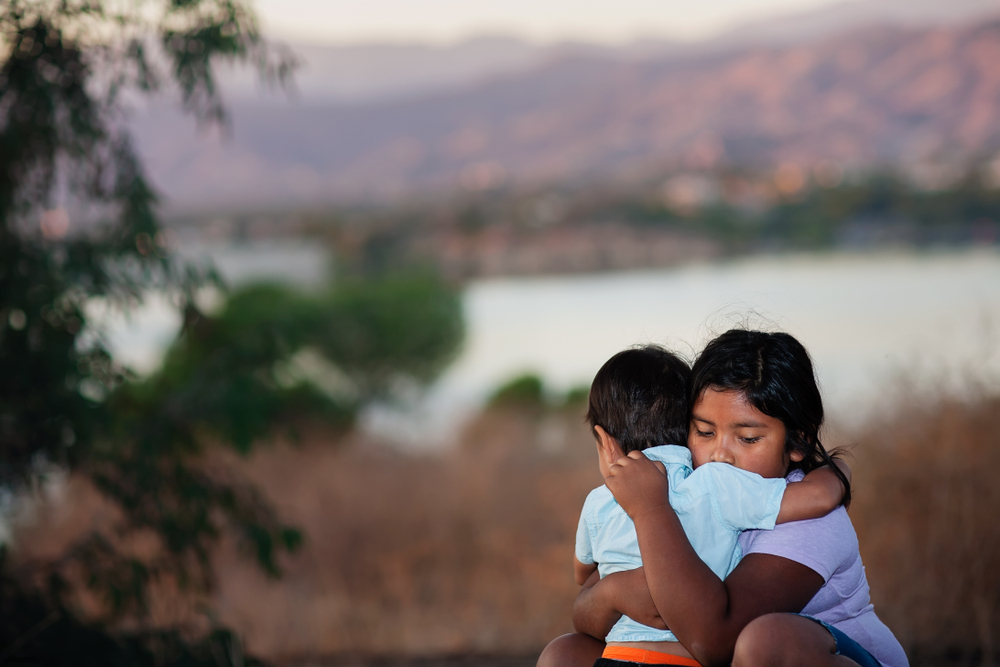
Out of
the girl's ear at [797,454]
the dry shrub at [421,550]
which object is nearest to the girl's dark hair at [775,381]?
the girl's ear at [797,454]

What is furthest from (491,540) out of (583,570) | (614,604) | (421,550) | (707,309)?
(614,604)

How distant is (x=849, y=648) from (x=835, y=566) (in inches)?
6.7

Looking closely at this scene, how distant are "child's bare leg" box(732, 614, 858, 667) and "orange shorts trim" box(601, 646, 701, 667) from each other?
0.42 feet

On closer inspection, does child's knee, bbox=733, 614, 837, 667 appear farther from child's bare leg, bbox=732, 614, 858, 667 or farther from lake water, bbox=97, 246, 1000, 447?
lake water, bbox=97, 246, 1000, 447

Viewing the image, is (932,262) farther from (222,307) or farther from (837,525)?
(837,525)

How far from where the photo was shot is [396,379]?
968cm

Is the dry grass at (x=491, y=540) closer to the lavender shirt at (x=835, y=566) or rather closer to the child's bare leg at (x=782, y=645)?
the lavender shirt at (x=835, y=566)

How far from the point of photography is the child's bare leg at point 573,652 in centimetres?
175

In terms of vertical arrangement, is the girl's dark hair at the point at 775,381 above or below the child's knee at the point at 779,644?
above

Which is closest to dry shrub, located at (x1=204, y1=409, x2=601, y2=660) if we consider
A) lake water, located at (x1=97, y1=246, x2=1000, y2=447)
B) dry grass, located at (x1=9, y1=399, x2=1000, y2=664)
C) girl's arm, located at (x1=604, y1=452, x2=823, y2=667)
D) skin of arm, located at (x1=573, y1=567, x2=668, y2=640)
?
dry grass, located at (x1=9, y1=399, x2=1000, y2=664)

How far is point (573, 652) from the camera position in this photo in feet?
5.75

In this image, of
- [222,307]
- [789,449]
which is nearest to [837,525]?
[789,449]

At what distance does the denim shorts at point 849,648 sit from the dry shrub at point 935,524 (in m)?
2.29

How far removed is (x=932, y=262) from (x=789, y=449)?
8671mm
